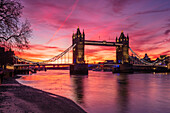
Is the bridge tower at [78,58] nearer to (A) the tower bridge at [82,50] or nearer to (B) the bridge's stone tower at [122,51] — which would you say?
(A) the tower bridge at [82,50]

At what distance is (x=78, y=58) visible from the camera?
76812 millimetres

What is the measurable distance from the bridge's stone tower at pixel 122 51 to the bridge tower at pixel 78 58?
2544 centimetres

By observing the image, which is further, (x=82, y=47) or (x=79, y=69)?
(x=82, y=47)

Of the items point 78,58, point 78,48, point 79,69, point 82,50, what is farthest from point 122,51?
point 79,69

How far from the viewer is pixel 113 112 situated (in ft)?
38.7

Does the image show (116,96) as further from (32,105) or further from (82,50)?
(82,50)

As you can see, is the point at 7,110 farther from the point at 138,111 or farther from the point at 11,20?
the point at 138,111

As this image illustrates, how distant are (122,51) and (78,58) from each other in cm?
2931

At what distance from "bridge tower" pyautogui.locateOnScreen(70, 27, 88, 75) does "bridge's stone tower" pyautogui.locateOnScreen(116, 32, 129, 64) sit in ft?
83.5

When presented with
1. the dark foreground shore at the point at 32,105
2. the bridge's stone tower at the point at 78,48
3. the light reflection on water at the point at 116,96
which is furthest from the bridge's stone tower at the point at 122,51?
the dark foreground shore at the point at 32,105

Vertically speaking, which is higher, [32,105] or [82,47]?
[82,47]

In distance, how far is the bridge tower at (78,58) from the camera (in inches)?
2726

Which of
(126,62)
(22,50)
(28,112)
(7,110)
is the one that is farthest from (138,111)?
(126,62)

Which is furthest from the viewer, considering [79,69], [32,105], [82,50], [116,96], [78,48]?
[78,48]
